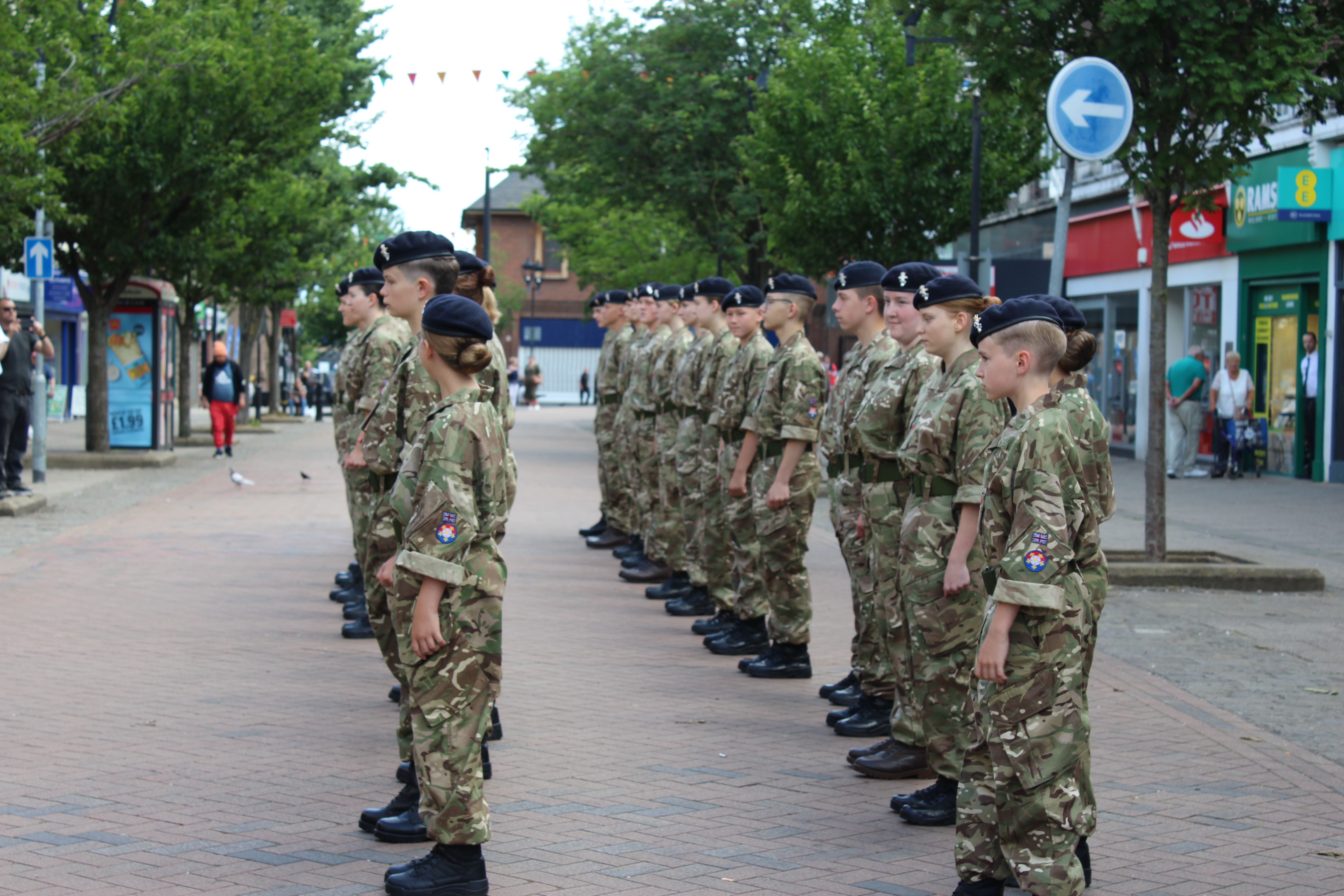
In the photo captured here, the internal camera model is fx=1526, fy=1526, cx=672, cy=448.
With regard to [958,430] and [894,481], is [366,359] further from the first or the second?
[958,430]

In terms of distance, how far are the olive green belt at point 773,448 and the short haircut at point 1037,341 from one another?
136 inches

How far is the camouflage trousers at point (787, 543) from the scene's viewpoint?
7.56 m

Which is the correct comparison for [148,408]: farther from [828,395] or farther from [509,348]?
[509,348]

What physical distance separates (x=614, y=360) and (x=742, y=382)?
441 centimetres

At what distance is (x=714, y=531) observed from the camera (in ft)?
30.8

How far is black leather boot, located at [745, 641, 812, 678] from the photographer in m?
7.79

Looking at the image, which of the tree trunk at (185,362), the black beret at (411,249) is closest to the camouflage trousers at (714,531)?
the black beret at (411,249)

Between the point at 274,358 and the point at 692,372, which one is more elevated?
the point at 274,358

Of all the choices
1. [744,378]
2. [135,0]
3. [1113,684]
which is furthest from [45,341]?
[1113,684]

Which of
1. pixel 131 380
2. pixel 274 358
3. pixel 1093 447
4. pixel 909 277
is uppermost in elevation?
pixel 274 358

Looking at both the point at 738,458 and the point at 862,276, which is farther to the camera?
the point at 738,458

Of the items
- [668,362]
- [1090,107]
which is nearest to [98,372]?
[668,362]

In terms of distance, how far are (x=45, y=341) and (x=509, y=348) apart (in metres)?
57.4

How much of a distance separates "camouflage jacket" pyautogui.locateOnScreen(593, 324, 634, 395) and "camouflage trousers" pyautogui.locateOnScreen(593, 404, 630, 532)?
19 cm
